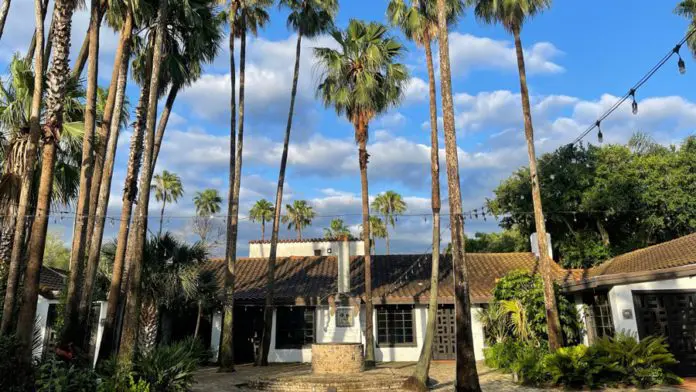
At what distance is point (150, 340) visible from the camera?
1519cm

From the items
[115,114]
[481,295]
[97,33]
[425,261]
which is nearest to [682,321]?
[481,295]

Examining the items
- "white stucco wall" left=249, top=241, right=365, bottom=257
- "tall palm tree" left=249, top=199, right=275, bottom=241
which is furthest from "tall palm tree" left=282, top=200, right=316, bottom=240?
"white stucco wall" left=249, top=241, right=365, bottom=257

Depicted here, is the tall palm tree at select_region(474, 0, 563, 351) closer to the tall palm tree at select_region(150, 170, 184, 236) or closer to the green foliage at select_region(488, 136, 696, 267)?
Result: the green foliage at select_region(488, 136, 696, 267)

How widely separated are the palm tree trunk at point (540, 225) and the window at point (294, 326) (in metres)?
10.0

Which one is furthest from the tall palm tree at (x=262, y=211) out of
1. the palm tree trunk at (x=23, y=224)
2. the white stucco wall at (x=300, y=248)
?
the palm tree trunk at (x=23, y=224)

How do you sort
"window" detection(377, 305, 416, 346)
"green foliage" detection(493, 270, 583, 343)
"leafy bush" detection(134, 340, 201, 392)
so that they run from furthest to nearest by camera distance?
"window" detection(377, 305, 416, 346) < "green foliage" detection(493, 270, 583, 343) < "leafy bush" detection(134, 340, 201, 392)

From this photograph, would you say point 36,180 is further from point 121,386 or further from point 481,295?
point 481,295

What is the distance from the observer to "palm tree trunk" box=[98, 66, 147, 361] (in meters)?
11.0

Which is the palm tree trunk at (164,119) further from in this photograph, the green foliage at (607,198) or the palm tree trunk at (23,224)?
the green foliage at (607,198)

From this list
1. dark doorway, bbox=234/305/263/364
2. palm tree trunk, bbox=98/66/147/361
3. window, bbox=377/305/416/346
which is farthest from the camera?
dark doorway, bbox=234/305/263/364

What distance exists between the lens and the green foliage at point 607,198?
24641mm

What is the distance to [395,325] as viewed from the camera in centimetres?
2000

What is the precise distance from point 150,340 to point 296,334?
6.57 m

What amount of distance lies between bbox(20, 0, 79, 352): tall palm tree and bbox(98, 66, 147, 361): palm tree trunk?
896 millimetres
